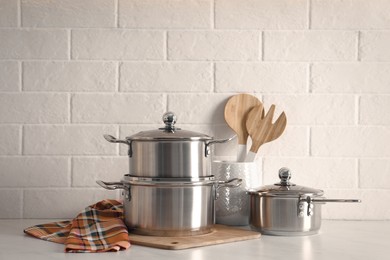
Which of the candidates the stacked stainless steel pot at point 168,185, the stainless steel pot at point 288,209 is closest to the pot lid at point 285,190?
the stainless steel pot at point 288,209

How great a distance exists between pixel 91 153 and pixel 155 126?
0.19m

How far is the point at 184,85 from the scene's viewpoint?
6.03 ft

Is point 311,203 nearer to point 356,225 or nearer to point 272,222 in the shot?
point 272,222

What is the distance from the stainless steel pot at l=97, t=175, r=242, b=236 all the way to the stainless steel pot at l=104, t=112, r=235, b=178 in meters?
0.02

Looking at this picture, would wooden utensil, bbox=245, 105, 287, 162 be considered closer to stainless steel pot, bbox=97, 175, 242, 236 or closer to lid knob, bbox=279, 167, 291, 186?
lid knob, bbox=279, 167, 291, 186

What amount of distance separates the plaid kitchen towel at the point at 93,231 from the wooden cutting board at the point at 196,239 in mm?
42

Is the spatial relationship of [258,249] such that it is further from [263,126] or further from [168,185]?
[263,126]

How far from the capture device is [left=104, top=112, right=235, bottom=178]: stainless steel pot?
148 centimetres

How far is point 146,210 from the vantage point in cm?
148

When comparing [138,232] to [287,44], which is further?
[287,44]

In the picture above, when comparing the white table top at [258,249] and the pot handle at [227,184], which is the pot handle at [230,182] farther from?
the white table top at [258,249]

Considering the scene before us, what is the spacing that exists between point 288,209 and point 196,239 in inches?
9.3

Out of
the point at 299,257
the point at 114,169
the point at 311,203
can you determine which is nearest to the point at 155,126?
the point at 114,169

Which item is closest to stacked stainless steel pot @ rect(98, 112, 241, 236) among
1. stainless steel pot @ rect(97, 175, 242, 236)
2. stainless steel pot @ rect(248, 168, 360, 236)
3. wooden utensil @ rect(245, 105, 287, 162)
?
stainless steel pot @ rect(97, 175, 242, 236)
